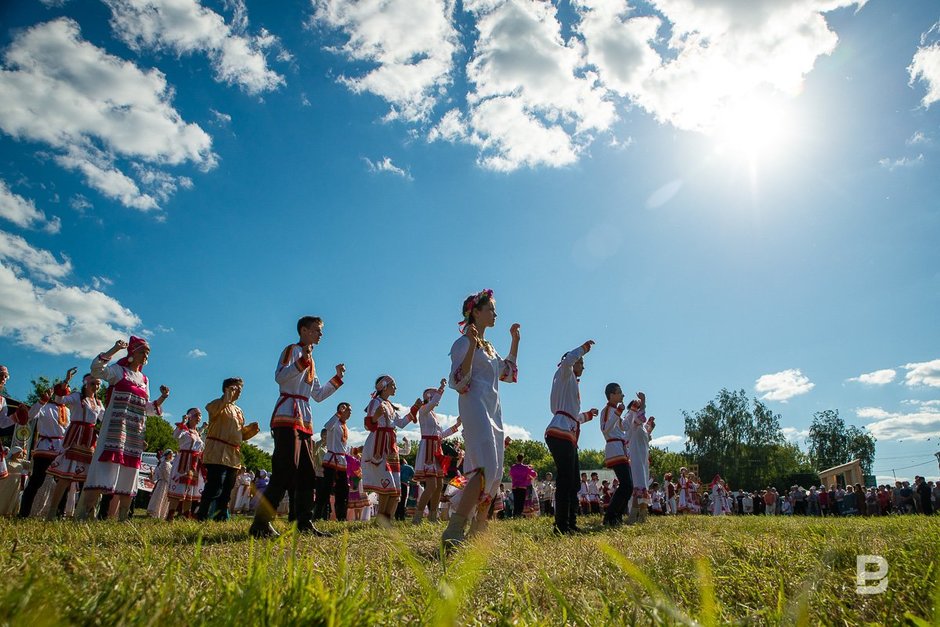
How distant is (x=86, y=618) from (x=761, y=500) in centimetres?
4303

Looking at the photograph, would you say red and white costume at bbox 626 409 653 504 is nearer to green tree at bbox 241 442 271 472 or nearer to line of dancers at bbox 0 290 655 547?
line of dancers at bbox 0 290 655 547

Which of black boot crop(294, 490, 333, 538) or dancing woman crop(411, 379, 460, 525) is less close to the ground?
dancing woman crop(411, 379, 460, 525)

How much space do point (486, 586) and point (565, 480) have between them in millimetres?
4517

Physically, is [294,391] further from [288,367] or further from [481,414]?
[481,414]

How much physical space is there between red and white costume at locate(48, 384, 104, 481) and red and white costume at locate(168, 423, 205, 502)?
266 centimetres

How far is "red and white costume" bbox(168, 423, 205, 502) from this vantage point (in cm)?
1189

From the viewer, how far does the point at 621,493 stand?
29.9ft

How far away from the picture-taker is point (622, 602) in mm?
2133

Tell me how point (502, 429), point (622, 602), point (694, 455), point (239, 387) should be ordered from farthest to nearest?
point (694, 455)
point (239, 387)
point (502, 429)
point (622, 602)

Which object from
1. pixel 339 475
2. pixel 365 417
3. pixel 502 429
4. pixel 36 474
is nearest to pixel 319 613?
pixel 502 429

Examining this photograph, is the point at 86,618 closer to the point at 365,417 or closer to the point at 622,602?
the point at 622,602

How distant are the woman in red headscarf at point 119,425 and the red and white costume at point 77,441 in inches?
68.4

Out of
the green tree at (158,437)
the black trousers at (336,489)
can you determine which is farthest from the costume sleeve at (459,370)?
the green tree at (158,437)

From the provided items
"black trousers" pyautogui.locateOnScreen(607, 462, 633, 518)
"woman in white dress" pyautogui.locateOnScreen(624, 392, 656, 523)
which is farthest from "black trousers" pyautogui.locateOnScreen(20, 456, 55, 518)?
"woman in white dress" pyautogui.locateOnScreen(624, 392, 656, 523)
